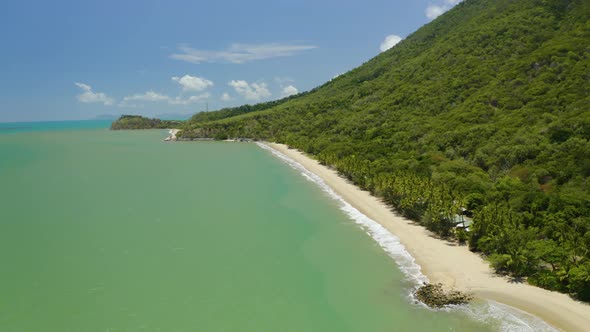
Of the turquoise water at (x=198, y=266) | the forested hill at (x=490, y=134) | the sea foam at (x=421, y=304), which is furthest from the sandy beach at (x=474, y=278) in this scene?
the turquoise water at (x=198, y=266)

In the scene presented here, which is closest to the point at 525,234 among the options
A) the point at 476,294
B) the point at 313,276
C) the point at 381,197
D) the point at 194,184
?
the point at 476,294

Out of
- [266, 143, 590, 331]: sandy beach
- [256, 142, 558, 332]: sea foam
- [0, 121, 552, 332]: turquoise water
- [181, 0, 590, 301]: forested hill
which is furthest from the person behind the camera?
[181, 0, 590, 301]: forested hill

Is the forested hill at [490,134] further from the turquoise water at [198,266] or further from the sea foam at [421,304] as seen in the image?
the turquoise water at [198,266]

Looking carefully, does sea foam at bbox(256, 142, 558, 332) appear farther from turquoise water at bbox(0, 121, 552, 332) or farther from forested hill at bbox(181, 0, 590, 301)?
forested hill at bbox(181, 0, 590, 301)

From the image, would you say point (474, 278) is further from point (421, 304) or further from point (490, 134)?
point (490, 134)

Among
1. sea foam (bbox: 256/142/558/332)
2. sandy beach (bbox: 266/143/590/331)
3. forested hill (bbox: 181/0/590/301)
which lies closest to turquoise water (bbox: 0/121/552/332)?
sea foam (bbox: 256/142/558/332)

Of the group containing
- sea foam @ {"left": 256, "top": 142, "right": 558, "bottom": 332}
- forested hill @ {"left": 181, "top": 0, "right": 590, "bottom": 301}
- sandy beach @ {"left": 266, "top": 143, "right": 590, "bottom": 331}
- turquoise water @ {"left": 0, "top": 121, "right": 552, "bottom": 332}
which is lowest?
turquoise water @ {"left": 0, "top": 121, "right": 552, "bottom": 332}
